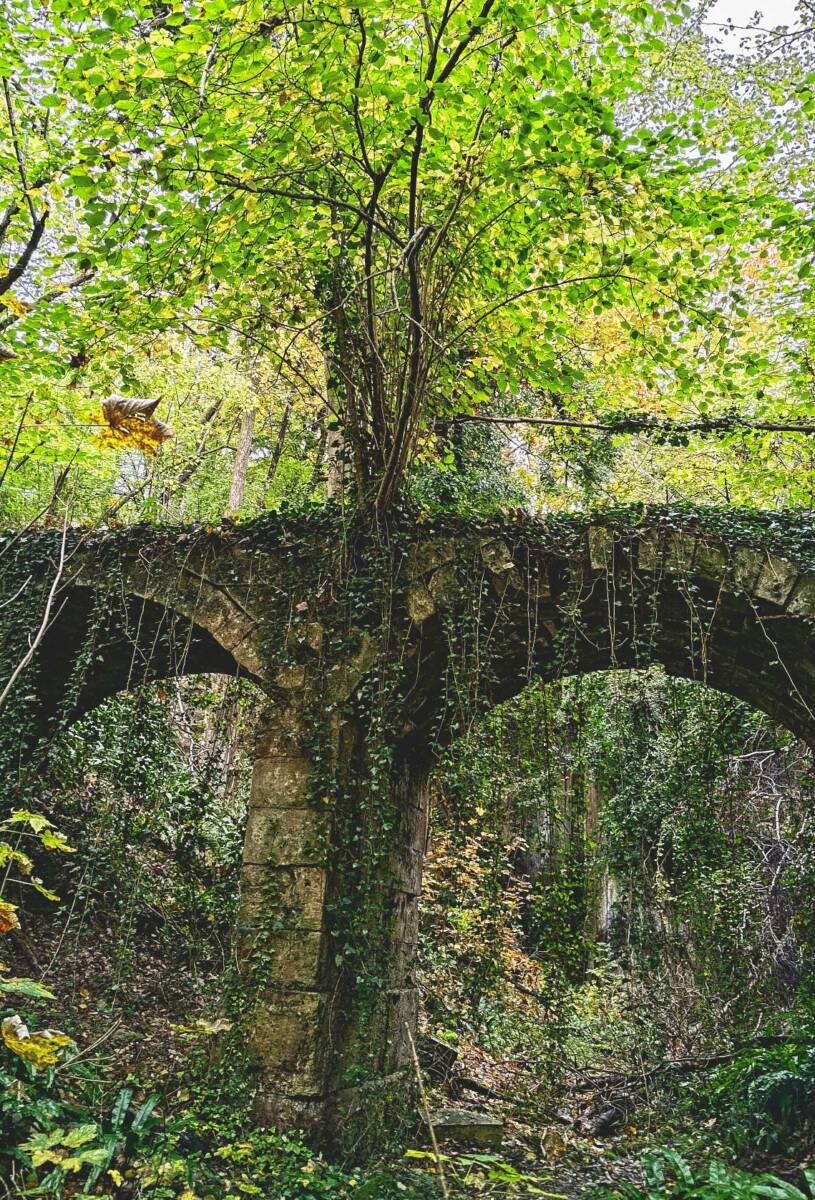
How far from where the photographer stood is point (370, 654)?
178 inches

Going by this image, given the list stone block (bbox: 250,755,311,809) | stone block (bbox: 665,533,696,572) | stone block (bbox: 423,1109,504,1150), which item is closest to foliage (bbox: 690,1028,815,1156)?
stone block (bbox: 423,1109,504,1150)

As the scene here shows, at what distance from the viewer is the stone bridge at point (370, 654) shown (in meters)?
4.12

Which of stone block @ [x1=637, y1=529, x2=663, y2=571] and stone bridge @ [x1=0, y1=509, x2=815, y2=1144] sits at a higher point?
stone block @ [x1=637, y1=529, x2=663, y2=571]

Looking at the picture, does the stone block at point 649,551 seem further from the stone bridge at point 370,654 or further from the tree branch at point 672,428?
the tree branch at point 672,428

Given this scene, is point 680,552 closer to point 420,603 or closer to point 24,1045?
point 420,603

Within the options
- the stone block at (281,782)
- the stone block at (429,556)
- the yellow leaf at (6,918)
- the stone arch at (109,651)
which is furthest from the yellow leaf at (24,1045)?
the stone block at (429,556)

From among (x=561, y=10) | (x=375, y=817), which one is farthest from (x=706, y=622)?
(x=561, y=10)

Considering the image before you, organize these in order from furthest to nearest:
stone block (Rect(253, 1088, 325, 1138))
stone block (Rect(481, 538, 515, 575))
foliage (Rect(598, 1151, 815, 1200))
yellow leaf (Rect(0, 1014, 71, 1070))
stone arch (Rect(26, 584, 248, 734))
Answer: stone arch (Rect(26, 584, 248, 734))
stone block (Rect(481, 538, 515, 575))
stone block (Rect(253, 1088, 325, 1138))
foliage (Rect(598, 1151, 815, 1200))
yellow leaf (Rect(0, 1014, 71, 1070))

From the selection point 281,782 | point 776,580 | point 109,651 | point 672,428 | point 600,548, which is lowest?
point 281,782

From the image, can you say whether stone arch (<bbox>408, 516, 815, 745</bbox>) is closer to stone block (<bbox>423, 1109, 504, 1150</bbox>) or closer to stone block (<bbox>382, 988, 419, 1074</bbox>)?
stone block (<bbox>382, 988, 419, 1074</bbox>)

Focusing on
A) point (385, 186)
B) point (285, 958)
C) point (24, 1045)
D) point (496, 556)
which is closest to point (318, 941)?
point (285, 958)

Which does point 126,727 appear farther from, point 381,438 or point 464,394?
point 464,394

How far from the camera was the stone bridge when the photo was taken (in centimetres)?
412

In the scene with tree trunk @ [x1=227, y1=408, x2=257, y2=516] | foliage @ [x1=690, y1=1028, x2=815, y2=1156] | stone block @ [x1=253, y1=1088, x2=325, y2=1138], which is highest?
tree trunk @ [x1=227, y1=408, x2=257, y2=516]
